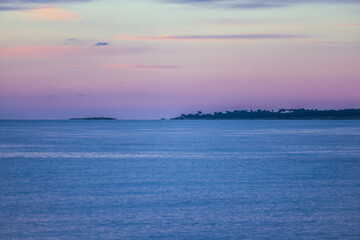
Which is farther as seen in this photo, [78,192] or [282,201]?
[78,192]

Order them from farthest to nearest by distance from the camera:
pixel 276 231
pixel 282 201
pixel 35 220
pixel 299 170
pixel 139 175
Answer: pixel 299 170
pixel 139 175
pixel 282 201
pixel 35 220
pixel 276 231

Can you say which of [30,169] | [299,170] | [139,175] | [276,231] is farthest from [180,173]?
[276,231]

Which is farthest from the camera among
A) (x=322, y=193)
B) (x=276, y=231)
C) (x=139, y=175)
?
(x=139, y=175)

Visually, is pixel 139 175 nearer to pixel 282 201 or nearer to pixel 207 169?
pixel 207 169

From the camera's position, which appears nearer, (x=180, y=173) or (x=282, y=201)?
(x=282, y=201)

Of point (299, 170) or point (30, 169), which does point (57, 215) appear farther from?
point (299, 170)

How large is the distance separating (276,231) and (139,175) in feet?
56.7

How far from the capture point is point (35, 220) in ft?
64.4

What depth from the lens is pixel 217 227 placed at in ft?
61.3

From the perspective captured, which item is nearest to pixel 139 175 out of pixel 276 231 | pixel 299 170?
pixel 299 170

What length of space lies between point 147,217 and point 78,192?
765cm

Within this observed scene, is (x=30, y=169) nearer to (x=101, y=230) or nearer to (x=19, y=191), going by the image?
(x=19, y=191)

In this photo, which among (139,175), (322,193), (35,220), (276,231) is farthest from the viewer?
(139,175)

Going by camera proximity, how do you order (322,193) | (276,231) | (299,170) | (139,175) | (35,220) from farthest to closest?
(299,170) → (139,175) → (322,193) → (35,220) → (276,231)
